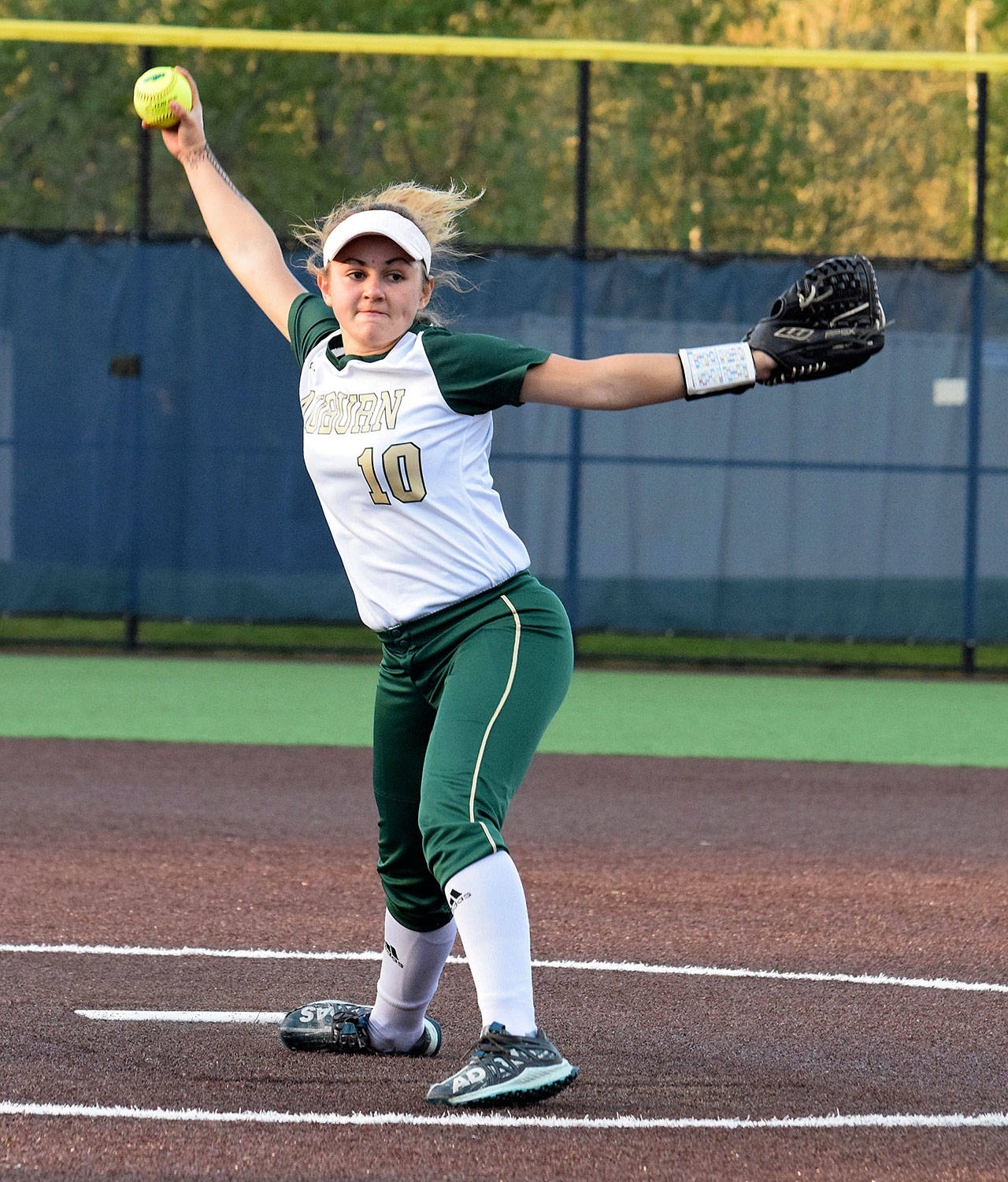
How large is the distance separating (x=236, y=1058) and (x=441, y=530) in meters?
1.33

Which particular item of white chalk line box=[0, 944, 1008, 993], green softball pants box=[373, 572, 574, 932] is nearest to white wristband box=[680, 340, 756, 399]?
green softball pants box=[373, 572, 574, 932]

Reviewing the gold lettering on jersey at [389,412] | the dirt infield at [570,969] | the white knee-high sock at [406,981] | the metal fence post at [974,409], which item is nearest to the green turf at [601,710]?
the metal fence post at [974,409]

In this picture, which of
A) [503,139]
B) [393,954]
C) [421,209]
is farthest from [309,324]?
[503,139]

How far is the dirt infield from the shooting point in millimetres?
3688

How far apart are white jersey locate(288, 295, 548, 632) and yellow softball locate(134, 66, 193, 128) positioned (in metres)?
1.28

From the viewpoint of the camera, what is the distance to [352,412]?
13.8ft

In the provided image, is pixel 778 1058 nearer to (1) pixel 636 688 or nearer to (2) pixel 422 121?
(1) pixel 636 688

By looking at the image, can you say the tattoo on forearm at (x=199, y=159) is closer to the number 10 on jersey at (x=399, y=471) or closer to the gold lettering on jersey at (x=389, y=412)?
the gold lettering on jersey at (x=389, y=412)

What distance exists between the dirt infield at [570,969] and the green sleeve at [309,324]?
5.59ft

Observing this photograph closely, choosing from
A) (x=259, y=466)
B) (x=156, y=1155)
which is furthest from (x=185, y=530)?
(x=156, y=1155)

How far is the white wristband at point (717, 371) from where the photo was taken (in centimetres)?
398

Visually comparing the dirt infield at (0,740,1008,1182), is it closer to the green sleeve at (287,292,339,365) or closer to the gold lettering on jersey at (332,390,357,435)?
the gold lettering on jersey at (332,390,357,435)

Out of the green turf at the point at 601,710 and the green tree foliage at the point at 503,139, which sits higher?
the green tree foliage at the point at 503,139

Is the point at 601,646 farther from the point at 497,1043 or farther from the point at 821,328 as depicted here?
the point at 497,1043
